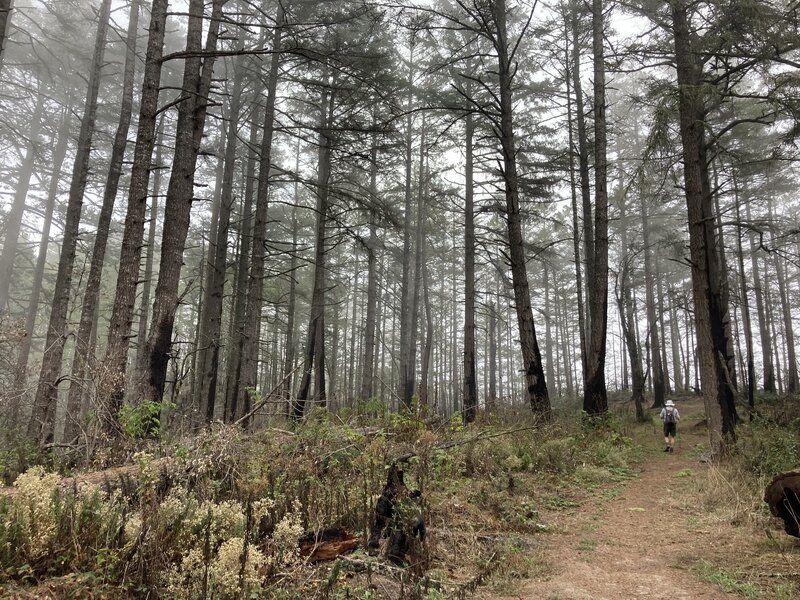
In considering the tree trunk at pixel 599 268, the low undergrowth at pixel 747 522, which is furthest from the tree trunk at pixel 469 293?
the low undergrowth at pixel 747 522

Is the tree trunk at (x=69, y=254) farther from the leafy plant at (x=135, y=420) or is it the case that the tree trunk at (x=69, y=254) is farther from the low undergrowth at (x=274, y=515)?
the low undergrowth at (x=274, y=515)

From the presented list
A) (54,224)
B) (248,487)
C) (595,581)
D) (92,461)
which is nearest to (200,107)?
(92,461)

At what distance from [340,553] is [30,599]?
78.2 inches

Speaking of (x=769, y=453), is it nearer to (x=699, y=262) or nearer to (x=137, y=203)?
(x=699, y=262)

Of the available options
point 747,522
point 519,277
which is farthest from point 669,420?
point 747,522

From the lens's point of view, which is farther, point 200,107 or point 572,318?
point 572,318

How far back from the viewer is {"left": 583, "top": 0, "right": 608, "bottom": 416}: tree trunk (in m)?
11.2

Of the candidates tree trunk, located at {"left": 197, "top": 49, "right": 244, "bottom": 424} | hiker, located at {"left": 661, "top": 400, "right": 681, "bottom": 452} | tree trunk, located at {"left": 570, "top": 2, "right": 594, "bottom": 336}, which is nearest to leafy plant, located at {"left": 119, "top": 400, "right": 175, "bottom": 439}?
tree trunk, located at {"left": 197, "top": 49, "right": 244, "bottom": 424}

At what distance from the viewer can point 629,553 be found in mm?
4305

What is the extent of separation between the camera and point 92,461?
4.50 metres

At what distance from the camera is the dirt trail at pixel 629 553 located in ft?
11.1

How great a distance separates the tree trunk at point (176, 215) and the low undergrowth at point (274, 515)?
2.33 metres

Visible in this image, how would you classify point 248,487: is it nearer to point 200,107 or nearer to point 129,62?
point 200,107

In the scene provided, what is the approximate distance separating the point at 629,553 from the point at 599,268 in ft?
29.2
